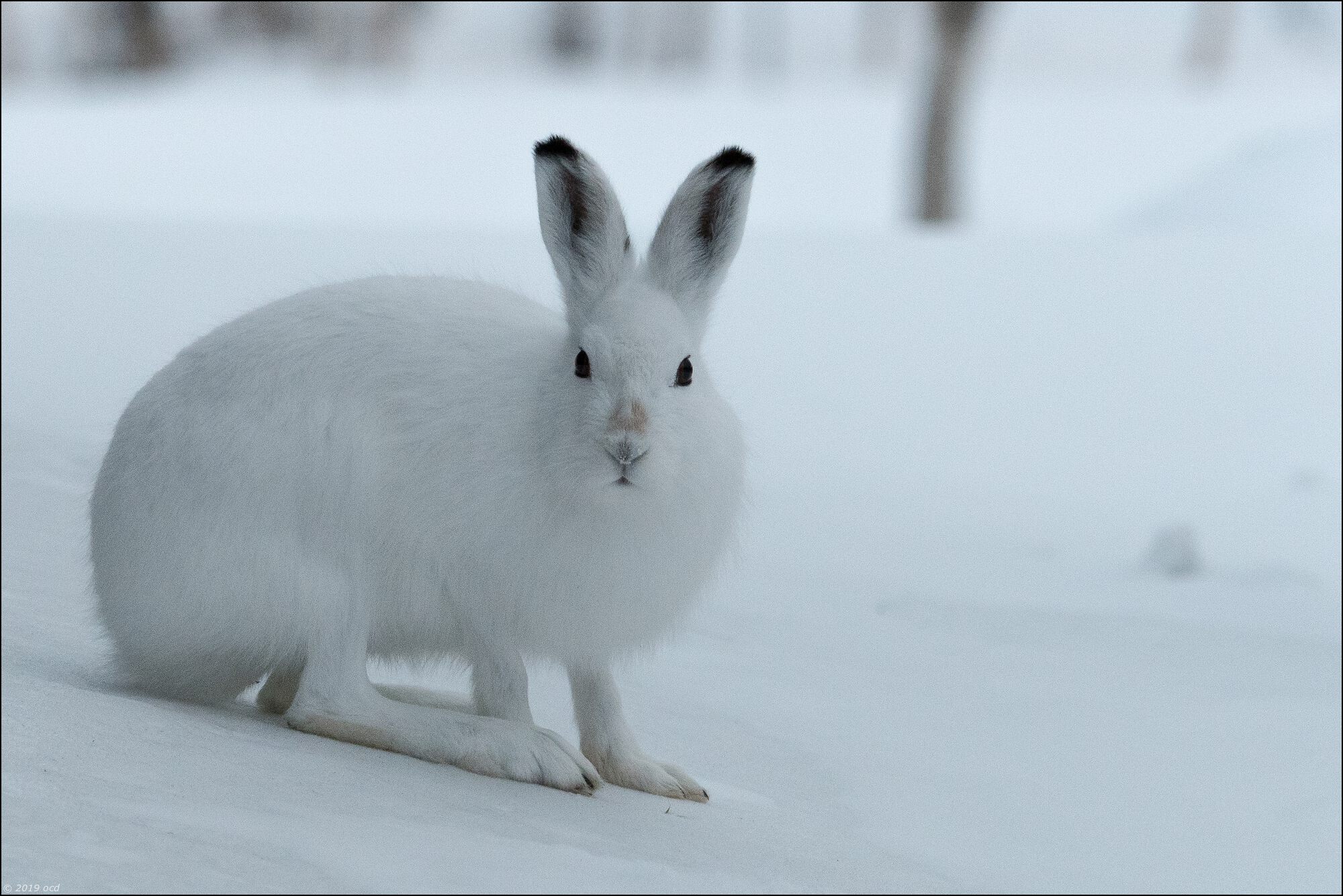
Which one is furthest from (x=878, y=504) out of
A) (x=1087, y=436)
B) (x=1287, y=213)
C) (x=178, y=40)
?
(x=178, y=40)

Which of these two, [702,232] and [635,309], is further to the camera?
[702,232]

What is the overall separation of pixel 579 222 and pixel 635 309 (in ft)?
0.66

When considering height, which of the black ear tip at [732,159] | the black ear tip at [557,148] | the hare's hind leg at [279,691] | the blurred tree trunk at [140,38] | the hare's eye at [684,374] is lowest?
the hare's hind leg at [279,691]

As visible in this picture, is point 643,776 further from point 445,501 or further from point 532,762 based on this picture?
point 445,501

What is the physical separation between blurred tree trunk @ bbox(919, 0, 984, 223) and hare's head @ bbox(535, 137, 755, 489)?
8.89m

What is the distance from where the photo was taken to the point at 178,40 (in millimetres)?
12766

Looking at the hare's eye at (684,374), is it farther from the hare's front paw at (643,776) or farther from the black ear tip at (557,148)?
the hare's front paw at (643,776)

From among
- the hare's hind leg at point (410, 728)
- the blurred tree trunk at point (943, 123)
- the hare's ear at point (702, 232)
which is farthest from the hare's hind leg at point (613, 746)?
the blurred tree trunk at point (943, 123)

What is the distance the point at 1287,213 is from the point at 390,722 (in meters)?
7.13

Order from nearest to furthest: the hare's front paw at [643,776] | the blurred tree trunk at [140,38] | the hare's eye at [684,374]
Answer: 1. the hare's eye at [684,374]
2. the hare's front paw at [643,776]
3. the blurred tree trunk at [140,38]

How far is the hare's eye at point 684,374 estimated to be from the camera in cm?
245

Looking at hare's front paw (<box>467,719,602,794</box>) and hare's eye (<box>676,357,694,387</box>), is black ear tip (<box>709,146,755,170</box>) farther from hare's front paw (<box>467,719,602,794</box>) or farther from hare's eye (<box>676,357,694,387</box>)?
hare's front paw (<box>467,719,602,794</box>)

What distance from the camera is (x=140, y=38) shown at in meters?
12.4

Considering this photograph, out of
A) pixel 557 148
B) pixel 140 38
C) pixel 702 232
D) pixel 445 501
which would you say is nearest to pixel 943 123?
pixel 140 38
